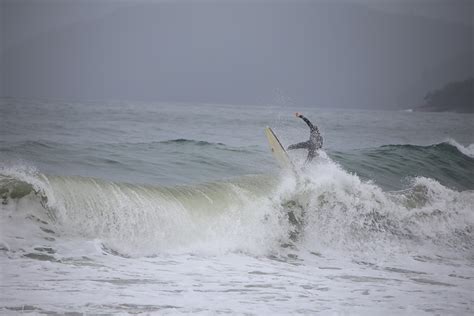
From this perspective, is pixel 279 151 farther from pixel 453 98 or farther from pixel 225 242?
pixel 453 98

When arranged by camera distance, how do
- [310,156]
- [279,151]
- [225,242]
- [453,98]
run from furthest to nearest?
[453,98] → [279,151] → [310,156] → [225,242]

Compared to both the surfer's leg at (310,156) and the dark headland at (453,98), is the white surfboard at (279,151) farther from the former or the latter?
the dark headland at (453,98)

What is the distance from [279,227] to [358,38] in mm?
180478

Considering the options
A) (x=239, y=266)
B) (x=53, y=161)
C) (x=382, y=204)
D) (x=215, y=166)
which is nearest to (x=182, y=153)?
(x=215, y=166)

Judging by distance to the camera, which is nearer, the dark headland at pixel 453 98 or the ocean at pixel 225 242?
the ocean at pixel 225 242

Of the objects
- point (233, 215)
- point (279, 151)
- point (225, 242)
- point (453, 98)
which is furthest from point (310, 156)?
point (453, 98)

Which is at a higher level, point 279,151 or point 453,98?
point 453,98

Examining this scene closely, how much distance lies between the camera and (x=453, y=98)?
98.6 m

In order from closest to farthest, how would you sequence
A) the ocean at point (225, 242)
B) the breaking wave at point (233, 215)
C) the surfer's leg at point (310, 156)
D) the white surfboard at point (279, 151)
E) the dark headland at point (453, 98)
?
the ocean at point (225, 242)
the breaking wave at point (233, 215)
the surfer's leg at point (310, 156)
the white surfboard at point (279, 151)
the dark headland at point (453, 98)

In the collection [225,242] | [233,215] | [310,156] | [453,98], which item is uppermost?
[453,98]

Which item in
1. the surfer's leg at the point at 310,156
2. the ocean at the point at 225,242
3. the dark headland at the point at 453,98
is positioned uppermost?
the dark headland at the point at 453,98

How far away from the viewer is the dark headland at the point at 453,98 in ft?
310

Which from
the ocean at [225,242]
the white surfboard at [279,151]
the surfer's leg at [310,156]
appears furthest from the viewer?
the white surfboard at [279,151]

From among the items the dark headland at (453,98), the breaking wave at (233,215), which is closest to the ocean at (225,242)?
the breaking wave at (233,215)
